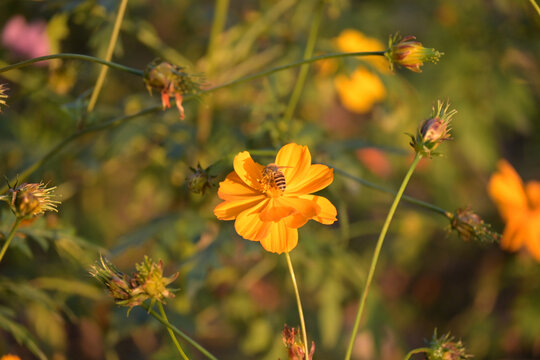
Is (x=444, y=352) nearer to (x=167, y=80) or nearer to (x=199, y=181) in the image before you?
(x=199, y=181)

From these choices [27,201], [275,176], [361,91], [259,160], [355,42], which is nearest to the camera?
[27,201]

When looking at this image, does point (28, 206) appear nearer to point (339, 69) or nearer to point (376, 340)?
point (339, 69)

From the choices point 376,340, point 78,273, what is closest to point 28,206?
point 78,273

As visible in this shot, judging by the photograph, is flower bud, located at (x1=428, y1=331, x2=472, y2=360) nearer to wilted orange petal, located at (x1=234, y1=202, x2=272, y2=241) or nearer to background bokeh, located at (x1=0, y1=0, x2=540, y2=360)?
wilted orange petal, located at (x1=234, y1=202, x2=272, y2=241)

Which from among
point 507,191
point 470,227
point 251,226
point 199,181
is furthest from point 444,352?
point 507,191

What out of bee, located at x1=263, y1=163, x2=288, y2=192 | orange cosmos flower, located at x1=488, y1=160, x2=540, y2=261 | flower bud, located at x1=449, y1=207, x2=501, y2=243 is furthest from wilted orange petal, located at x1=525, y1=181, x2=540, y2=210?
bee, located at x1=263, y1=163, x2=288, y2=192

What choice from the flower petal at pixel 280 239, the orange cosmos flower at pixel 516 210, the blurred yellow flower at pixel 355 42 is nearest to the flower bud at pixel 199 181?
the flower petal at pixel 280 239
